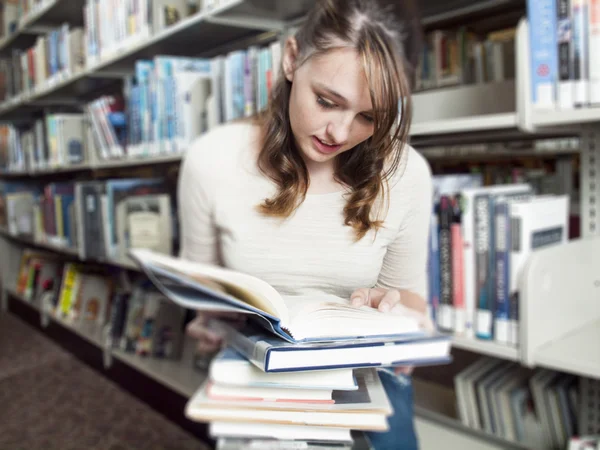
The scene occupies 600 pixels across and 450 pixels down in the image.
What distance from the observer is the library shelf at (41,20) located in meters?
2.41

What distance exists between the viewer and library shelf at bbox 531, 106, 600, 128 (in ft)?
2.43

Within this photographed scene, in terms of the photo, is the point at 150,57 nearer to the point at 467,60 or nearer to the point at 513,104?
the point at 467,60

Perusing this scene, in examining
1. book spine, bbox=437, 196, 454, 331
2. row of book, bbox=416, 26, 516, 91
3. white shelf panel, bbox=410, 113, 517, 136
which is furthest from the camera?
row of book, bbox=416, 26, 516, 91

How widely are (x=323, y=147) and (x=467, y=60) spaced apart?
50.8 inches

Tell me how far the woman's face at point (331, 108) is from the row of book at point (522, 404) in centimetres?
109

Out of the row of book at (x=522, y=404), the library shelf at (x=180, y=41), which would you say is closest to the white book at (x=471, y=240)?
the row of book at (x=522, y=404)

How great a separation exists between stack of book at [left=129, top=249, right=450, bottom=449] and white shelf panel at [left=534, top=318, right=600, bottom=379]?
0.72 meters

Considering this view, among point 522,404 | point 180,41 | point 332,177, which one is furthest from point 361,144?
point 180,41

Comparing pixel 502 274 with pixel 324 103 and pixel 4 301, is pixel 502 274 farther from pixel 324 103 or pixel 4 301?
pixel 4 301

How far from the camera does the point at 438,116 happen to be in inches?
12.4

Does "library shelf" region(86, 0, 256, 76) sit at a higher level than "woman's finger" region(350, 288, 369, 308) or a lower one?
higher

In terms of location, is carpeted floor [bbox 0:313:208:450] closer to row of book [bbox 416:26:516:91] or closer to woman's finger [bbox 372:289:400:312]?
row of book [bbox 416:26:516:91]

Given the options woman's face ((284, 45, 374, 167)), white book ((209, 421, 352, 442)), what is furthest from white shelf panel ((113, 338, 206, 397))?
woman's face ((284, 45, 374, 167))

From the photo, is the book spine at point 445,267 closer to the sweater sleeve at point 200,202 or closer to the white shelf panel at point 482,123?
the white shelf panel at point 482,123
